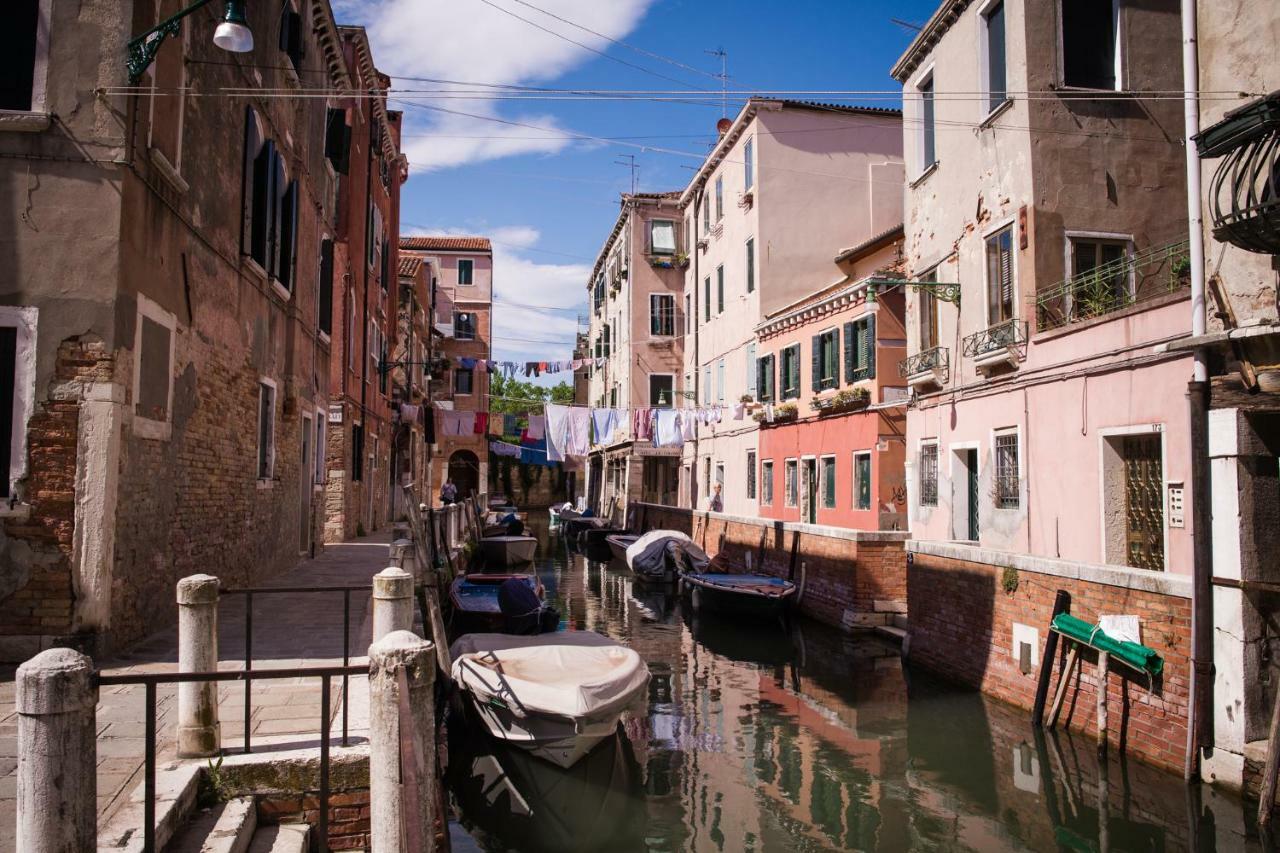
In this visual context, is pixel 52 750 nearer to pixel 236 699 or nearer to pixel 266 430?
pixel 236 699

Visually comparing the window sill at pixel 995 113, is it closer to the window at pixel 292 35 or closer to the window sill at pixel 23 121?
the window at pixel 292 35

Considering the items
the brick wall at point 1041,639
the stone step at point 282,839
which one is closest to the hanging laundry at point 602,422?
the brick wall at point 1041,639

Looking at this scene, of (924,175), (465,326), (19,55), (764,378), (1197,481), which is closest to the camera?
(19,55)

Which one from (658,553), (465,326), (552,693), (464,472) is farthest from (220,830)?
(464,472)

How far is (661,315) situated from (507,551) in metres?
11.8

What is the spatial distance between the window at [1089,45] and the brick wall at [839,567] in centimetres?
774

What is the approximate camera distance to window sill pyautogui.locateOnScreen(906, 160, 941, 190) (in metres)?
14.2

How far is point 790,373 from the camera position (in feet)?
73.4

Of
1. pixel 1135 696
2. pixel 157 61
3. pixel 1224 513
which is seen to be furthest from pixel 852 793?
pixel 157 61

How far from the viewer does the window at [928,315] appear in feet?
47.0

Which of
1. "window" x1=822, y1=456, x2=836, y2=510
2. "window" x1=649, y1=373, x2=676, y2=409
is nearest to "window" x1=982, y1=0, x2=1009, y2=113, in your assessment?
"window" x1=822, y1=456, x2=836, y2=510

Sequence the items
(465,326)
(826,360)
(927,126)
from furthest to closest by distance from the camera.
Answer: (465,326) → (826,360) → (927,126)

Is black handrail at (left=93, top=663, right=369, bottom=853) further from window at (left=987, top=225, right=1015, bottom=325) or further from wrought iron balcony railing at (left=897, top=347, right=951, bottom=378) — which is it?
wrought iron balcony railing at (left=897, top=347, right=951, bottom=378)

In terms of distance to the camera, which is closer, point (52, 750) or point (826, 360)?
point (52, 750)
